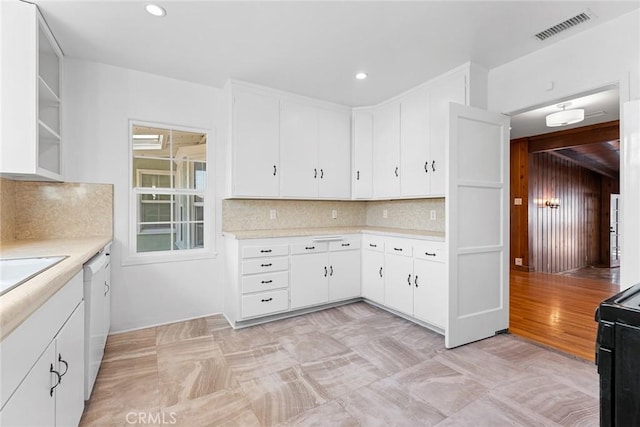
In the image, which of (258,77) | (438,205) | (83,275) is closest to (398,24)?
(258,77)

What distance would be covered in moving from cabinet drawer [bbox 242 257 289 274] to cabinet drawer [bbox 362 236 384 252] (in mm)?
1044

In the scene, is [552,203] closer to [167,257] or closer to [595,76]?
[595,76]

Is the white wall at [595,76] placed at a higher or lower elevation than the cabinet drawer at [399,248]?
higher

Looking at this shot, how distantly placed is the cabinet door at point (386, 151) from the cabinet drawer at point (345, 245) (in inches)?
27.8

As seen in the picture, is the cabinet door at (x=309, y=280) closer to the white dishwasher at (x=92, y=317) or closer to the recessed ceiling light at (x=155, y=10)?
the white dishwasher at (x=92, y=317)

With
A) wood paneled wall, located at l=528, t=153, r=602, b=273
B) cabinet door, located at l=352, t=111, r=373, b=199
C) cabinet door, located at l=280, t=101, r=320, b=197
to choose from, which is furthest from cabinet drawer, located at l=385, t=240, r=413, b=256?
wood paneled wall, located at l=528, t=153, r=602, b=273

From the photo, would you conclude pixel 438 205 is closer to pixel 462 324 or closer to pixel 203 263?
pixel 462 324

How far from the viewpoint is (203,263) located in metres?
3.52

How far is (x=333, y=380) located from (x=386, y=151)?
8.94ft

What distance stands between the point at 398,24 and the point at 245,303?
9.18ft

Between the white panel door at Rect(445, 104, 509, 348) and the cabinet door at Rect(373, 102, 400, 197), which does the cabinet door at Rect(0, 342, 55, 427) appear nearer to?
the white panel door at Rect(445, 104, 509, 348)

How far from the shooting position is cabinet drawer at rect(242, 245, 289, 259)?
3.17 m

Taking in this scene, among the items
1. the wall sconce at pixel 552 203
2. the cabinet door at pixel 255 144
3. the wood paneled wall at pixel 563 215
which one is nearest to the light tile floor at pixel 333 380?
the cabinet door at pixel 255 144

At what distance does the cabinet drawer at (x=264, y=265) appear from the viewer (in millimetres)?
3174
